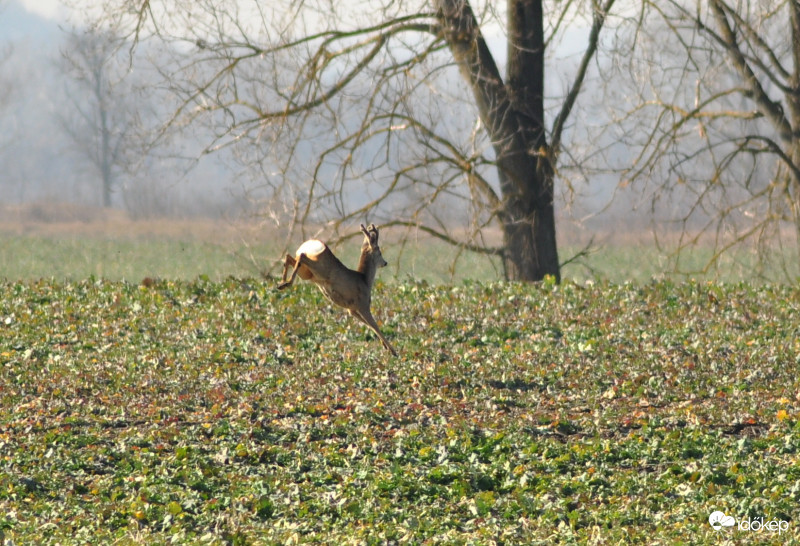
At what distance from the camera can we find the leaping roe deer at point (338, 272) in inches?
199

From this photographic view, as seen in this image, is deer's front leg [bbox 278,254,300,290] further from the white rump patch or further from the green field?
the green field

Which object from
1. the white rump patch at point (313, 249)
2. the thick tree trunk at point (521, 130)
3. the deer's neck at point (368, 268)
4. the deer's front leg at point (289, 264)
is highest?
the thick tree trunk at point (521, 130)

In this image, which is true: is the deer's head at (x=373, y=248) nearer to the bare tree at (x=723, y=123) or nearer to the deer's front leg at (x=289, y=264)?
the deer's front leg at (x=289, y=264)

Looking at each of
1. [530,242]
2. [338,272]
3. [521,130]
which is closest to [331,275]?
[338,272]

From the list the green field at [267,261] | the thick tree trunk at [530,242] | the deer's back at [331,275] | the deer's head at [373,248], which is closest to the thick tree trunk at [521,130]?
the thick tree trunk at [530,242]

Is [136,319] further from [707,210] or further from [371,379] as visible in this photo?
[707,210]

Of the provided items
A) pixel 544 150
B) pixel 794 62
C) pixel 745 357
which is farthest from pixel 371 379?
pixel 794 62

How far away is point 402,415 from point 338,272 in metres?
4.15

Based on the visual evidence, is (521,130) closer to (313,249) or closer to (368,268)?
(368,268)

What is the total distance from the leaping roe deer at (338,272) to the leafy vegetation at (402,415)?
1.74 m

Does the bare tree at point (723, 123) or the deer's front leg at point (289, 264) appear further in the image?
the bare tree at point (723, 123)

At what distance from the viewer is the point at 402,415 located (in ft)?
30.2

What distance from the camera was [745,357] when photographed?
11070mm

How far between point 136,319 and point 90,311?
2.77 feet
